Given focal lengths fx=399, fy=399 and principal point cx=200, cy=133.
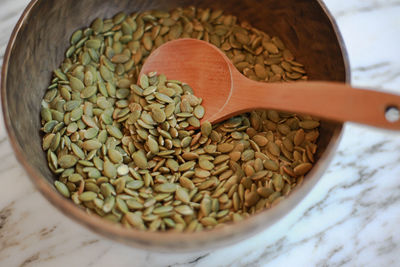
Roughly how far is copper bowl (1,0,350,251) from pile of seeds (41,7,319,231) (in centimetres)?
3

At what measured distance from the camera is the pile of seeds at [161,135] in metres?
0.79

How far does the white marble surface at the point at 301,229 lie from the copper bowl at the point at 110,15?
13cm

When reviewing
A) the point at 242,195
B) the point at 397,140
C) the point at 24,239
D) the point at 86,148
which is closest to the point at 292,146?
the point at 242,195

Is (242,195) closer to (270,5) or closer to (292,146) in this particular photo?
(292,146)

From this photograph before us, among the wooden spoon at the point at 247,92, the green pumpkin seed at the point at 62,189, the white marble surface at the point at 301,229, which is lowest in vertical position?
the white marble surface at the point at 301,229

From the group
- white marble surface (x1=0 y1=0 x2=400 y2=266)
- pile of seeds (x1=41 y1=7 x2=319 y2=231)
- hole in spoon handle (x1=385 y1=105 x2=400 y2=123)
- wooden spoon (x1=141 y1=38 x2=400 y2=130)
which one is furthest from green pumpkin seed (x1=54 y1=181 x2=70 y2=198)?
hole in spoon handle (x1=385 y1=105 x2=400 y2=123)

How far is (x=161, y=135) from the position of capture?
34.4 inches

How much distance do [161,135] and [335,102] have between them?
38 cm

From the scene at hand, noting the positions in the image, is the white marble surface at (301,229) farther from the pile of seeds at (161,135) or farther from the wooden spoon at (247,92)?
the wooden spoon at (247,92)

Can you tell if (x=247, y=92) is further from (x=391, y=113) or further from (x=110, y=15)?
(x=110, y=15)

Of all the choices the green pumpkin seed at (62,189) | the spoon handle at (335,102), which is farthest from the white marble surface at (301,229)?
the spoon handle at (335,102)

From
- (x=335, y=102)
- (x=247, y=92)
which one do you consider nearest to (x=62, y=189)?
(x=247, y=92)

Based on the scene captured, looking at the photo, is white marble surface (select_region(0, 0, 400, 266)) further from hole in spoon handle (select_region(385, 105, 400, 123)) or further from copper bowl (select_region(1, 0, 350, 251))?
hole in spoon handle (select_region(385, 105, 400, 123))

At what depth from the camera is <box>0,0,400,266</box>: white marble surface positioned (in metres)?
0.84
